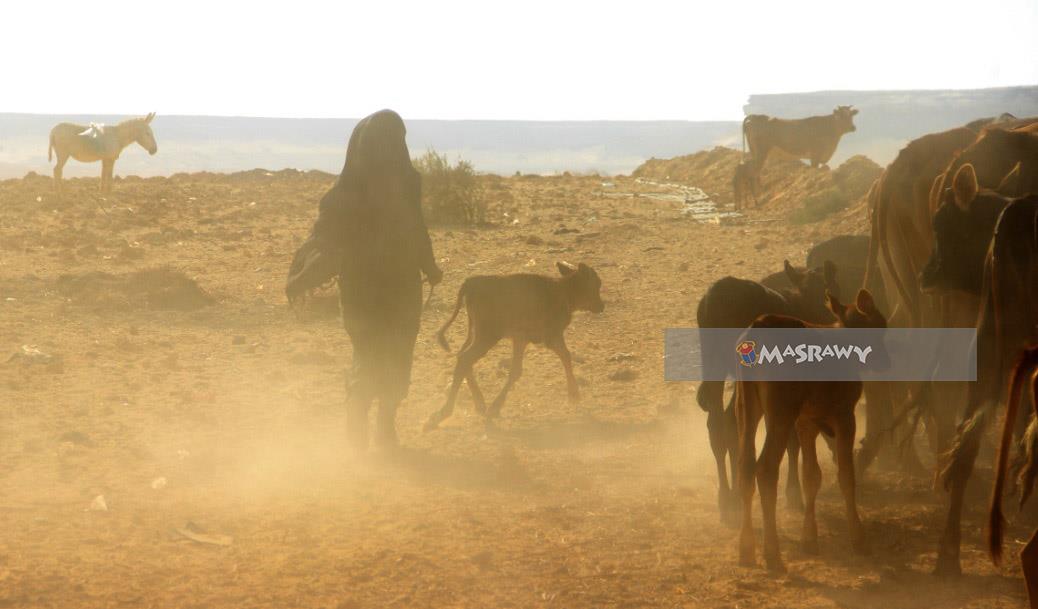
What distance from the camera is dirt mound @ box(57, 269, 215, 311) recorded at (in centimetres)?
1381

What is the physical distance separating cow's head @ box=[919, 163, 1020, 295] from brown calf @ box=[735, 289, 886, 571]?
456 mm

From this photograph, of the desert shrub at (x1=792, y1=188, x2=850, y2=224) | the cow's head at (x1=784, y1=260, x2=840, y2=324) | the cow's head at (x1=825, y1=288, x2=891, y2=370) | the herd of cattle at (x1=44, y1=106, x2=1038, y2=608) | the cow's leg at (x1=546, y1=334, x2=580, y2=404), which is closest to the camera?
the herd of cattle at (x1=44, y1=106, x2=1038, y2=608)

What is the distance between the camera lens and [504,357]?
39.8 ft

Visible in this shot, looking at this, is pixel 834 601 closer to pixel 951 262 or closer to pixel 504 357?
pixel 951 262

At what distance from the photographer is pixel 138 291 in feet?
47.2

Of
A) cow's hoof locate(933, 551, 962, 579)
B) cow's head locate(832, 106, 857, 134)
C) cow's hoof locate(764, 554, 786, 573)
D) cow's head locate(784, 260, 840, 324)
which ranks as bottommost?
cow's hoof locate(764, 554, 786, 573)

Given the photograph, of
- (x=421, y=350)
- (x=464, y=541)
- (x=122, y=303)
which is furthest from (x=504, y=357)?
(x=464, y=541)

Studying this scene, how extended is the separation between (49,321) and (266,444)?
17.3ft

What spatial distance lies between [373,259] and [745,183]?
60.0 ft

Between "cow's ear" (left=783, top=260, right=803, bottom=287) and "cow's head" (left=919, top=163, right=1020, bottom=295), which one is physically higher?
"cow's head" (left=919, top=163, right=1020, bottom=295)

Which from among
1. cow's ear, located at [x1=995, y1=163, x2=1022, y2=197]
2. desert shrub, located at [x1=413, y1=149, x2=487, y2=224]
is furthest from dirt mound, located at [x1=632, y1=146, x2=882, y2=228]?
cow's ear, located at [x1=995, y1=163, x2=1022, y2=197]

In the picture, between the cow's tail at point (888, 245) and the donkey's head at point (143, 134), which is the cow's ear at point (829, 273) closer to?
the cow's tail at point (888, 245)

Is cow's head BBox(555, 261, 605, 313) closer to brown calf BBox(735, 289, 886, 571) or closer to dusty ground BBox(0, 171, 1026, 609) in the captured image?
dusty ground BBox(0, 171, 1026, 609)

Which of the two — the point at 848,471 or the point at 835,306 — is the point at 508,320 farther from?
the point at 848,471
